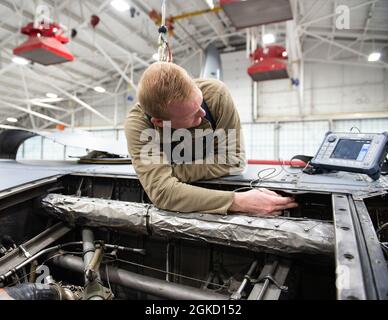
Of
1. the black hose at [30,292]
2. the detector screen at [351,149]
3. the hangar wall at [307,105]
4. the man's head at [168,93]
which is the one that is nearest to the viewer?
the black hose at [30,292]

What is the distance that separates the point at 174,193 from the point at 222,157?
41 centimetres

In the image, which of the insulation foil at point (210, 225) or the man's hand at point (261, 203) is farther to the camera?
the man's hand at point (261, 203)

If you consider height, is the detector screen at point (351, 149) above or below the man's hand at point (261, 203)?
above

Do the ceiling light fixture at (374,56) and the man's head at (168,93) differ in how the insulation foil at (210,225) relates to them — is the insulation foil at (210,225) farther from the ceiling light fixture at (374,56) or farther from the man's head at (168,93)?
the ceiling light fixture at (374,56)

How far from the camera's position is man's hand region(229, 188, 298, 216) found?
Result: 1.06 metres

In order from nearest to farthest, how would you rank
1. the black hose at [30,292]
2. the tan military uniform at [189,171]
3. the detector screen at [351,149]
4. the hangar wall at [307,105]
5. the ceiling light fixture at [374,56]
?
1. the black hose at [30,292]
2. the tan military uniform at [189,171]
3. the detector screen at [351,149]
4. the ceiling light fixture at [374,56]
5. the hangar wall at [307,105]

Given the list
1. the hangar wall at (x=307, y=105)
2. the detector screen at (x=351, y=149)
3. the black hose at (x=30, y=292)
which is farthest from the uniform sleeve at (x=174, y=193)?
the hangar wall at (x=307, y=105)

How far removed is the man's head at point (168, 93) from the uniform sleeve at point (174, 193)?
0.24 m

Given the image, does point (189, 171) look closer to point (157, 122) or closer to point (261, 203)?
point (157, 122)

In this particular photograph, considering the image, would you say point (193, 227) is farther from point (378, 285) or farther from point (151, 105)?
point (378, 285)

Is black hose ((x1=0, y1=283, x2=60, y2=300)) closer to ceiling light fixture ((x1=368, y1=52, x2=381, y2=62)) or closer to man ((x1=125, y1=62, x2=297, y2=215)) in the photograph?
man ((x1=125, y1=62, x2=297, y2=215))

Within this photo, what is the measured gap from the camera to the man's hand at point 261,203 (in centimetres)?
106

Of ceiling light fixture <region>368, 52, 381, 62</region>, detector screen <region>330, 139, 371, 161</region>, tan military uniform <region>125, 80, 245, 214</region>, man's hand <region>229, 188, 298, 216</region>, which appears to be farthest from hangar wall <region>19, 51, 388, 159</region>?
man's hand <region>229, 188, 298, 216</region>

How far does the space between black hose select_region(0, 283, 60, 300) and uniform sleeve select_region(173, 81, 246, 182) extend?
65cm
